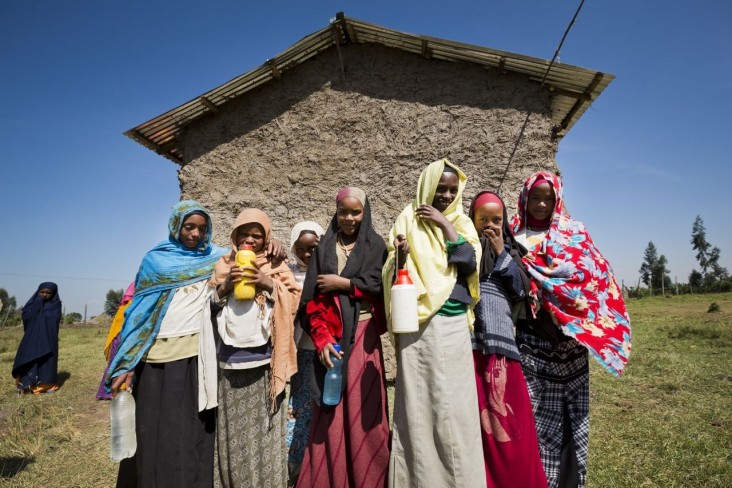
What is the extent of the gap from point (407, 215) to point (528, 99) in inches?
118

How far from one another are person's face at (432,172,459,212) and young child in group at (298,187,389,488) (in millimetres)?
431

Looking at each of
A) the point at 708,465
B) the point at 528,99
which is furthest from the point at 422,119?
the point at 708,465

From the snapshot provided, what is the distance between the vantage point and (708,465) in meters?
2.83

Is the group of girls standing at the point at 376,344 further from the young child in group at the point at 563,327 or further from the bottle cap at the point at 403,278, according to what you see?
the bottle cap at the point at 403,278

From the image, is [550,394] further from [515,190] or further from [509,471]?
[515,190]

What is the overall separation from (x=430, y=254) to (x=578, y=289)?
3.11 ft

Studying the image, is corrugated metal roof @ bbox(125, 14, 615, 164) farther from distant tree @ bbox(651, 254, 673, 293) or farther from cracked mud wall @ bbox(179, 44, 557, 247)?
distant tree @ bbox(651, 254, 673, 293)

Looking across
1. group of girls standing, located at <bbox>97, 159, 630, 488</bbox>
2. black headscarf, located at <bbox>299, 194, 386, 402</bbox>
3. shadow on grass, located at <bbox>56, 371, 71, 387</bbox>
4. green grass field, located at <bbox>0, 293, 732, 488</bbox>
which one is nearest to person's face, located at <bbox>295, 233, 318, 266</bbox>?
group of girls standing, located at <bbox>97, 159, 630, 488</bbox>

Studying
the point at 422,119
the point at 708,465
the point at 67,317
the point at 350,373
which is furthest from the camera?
the point at 67,317

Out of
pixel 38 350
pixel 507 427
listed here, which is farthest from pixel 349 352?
pixel 38 350

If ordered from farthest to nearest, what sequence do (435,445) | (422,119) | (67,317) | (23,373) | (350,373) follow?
(67,317)
(23,373)
(422,119)
(350,373)
(435,445)

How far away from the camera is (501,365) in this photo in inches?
83.1

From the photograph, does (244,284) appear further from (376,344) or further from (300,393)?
(300,393)

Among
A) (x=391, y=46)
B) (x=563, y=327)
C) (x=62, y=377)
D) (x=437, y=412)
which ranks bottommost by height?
(x=62, y=377)
